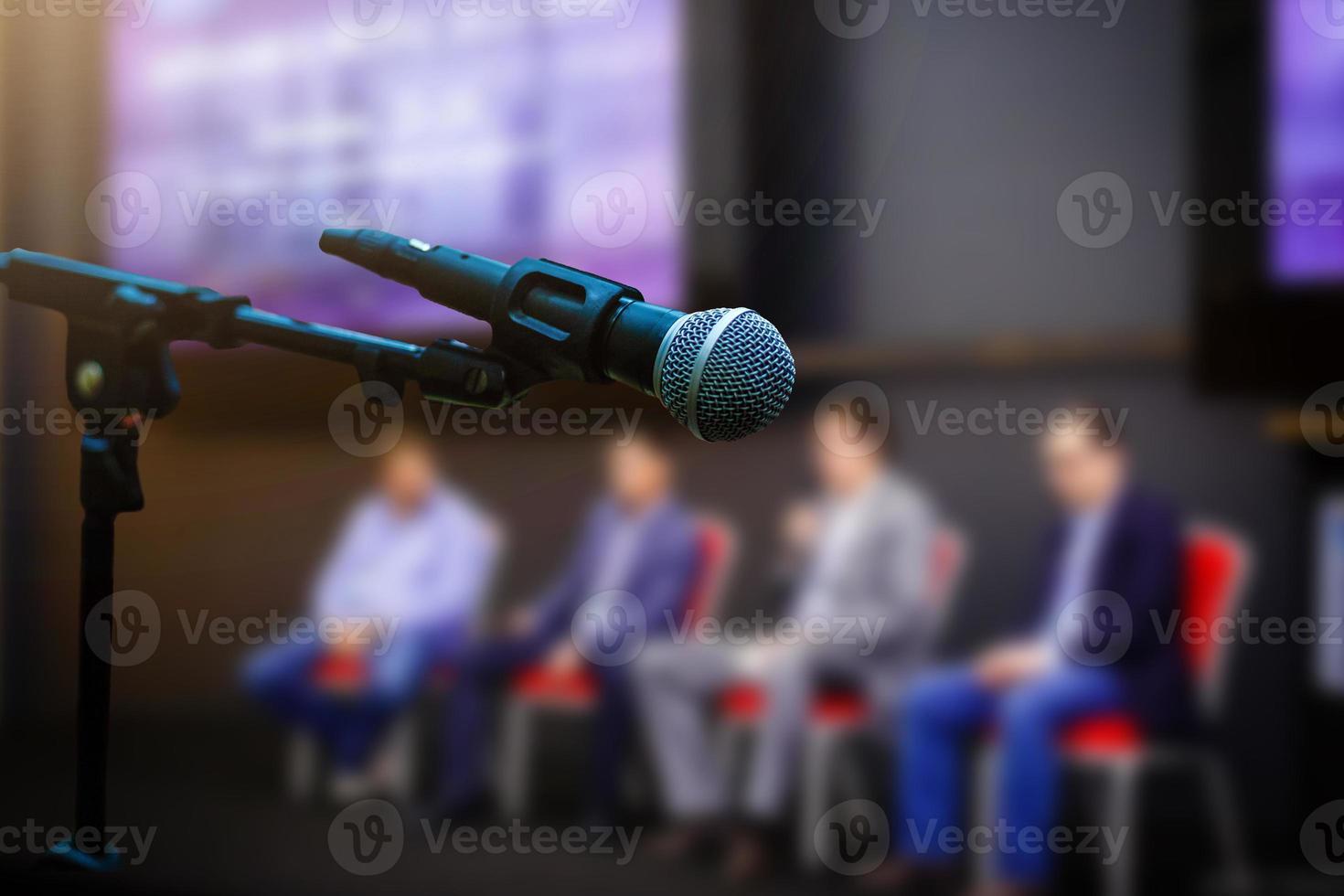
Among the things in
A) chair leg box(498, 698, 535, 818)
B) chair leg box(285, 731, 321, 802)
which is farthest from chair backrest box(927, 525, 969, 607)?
chair leg box(285, 731, 321, 802)

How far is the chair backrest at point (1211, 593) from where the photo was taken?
212 cm

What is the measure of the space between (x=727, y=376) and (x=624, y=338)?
63mm

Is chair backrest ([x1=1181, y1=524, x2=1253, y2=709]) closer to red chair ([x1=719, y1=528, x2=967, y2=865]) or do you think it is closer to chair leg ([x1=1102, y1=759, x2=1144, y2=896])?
chair leg ([x1=1102, y1=759, x2=1144, y2=896])

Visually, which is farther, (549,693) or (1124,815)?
(549,693)

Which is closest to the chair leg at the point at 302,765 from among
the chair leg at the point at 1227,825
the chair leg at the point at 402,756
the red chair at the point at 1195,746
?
the chair leg at the point at 402,756

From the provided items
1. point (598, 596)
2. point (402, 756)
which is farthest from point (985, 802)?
point (402, 756)

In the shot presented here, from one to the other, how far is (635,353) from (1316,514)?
6.20 ft

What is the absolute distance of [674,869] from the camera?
2422 mm

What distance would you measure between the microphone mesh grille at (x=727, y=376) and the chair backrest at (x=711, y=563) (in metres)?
1.73

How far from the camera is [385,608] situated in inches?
106

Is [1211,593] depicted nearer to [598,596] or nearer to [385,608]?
[598,596]

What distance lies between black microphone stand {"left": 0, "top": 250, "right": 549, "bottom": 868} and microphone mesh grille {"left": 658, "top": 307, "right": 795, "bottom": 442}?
0.12m

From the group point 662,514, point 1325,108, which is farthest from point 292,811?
point 1325,108

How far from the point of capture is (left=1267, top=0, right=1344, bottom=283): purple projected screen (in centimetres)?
207
